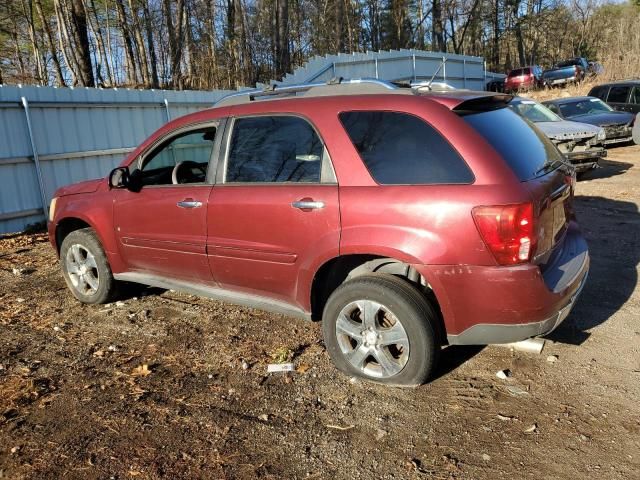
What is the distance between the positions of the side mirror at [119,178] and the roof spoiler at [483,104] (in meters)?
2.83

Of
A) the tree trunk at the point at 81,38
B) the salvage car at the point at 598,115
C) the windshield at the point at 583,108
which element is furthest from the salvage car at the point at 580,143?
the tree trunk at the point at 81,38

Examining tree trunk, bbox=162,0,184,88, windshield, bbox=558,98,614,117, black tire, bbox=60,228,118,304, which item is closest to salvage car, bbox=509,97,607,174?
windshield, bbox=558,98,614,117

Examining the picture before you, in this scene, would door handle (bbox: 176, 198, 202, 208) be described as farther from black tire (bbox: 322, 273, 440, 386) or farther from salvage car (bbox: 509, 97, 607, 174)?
salvage car (bbox: 509, 97, 607, 174)

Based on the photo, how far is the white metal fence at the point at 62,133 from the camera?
862cm

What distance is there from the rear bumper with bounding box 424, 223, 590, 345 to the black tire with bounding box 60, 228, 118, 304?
323cm

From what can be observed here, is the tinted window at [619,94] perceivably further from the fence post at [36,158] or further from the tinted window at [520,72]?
the fence post at [36,158]

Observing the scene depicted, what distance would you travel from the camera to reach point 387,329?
3.31 meters

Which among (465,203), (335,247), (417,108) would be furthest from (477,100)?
(335,247)

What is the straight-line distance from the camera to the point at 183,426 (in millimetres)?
3086

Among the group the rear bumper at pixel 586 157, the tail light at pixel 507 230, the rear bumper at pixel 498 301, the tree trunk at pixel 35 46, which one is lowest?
the rear bumper at pixel 586 157

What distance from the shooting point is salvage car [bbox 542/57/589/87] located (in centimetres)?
2891

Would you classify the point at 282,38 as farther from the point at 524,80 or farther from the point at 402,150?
the point at 402,150

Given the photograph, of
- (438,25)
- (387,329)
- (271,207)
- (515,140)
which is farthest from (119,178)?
(438,25)

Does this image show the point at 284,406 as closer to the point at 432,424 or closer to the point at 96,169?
the point at 432,424
